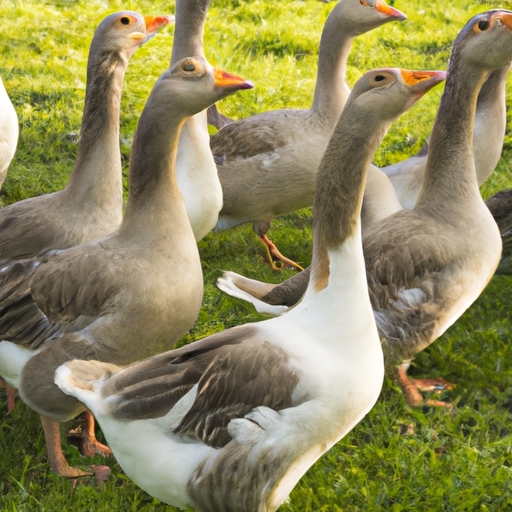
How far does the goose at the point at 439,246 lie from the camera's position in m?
4.73

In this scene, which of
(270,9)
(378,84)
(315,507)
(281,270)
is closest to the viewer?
(378,84)

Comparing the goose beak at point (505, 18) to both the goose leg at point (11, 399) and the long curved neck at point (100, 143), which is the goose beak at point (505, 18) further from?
the goose leg at point (11, 399)

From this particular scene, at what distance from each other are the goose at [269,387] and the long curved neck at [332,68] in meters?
2.92

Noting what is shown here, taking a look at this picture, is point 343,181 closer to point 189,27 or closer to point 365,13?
point 189,27

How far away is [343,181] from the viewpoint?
361 cm

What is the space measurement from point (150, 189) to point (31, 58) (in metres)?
6.29

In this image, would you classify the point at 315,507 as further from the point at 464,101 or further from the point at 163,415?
the point at 464,101

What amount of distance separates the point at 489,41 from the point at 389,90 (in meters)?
1.66

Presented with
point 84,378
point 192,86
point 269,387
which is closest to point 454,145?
point 192,86

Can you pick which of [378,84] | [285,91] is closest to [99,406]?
[378,84]

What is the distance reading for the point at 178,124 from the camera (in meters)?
4.32

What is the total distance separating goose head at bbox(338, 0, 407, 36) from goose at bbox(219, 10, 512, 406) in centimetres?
133

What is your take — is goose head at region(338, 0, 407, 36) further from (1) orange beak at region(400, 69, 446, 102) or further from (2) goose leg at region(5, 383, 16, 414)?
(2) goose leg at region(5, 383, 16, 414)

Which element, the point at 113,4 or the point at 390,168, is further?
the point at 113,4
